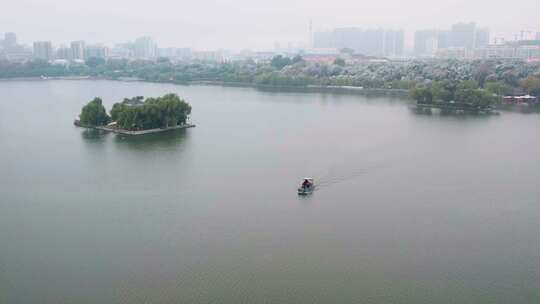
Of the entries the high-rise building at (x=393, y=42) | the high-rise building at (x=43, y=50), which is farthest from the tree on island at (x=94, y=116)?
the high-rise building at (x=393, y=42)

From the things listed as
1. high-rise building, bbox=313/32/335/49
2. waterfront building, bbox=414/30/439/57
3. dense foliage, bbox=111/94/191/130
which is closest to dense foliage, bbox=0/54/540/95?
dense foliage, bbox=111/94/191/130

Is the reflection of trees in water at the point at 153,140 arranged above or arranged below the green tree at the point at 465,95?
below

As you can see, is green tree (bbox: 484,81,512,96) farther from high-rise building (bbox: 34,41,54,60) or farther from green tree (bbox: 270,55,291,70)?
high-rise building (bbox: 34,41,54,60)

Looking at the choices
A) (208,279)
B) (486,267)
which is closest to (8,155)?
(208,279)

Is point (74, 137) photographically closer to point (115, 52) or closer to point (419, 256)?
point (419, 256)

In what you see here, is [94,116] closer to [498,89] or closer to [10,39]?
[498,89]

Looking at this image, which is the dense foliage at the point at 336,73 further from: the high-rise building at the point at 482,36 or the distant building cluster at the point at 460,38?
the high-rise building at the point at 482,36
